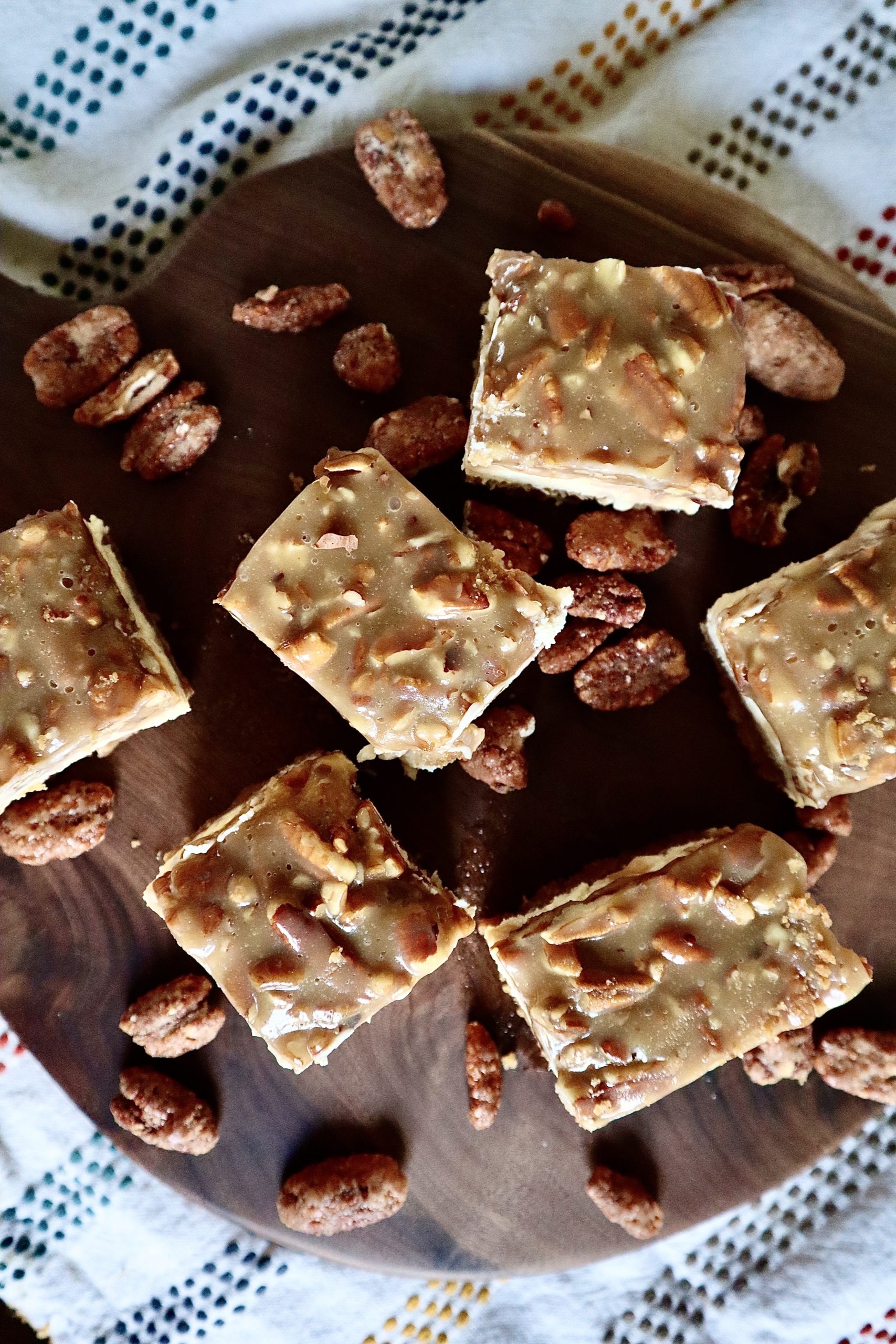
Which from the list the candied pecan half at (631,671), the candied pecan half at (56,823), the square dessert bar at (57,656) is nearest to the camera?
the square dessert bar at (57,656)

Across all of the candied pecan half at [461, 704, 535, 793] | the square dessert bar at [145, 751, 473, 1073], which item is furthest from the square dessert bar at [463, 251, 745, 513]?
the square dessert bar at [145, 751, 473, 1073]

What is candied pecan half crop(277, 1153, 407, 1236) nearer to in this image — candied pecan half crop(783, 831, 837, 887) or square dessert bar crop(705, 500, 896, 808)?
candied pecan half crop(783, 831, 837, 887)

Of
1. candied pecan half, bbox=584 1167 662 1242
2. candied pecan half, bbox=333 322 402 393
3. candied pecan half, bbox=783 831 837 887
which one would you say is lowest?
candied pecan half, bbox=584 1167 662 1242

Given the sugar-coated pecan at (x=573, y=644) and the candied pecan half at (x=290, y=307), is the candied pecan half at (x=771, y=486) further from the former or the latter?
the candied pecan half at (x=290, y=307)

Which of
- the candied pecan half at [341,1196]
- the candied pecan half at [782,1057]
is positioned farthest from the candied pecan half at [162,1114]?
the candied pecan half at [782,1057]

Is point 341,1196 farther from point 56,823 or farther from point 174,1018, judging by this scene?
point 56,823

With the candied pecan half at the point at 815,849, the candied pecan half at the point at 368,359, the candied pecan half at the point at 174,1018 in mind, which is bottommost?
the candied pecan half at the point at 174,1018

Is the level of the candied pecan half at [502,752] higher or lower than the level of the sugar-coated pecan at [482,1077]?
higher
